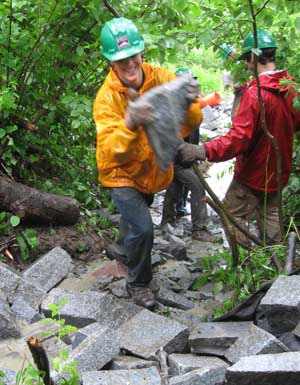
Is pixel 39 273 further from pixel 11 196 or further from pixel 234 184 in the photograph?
pixel 234 184

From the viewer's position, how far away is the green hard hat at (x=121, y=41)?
14.6 feet

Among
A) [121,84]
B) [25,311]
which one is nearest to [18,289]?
[25,311]

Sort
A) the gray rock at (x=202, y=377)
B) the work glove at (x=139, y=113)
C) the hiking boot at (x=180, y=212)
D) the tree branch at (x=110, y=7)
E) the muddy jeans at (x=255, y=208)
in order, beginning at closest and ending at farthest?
the gray rock at (x=202, y=377) < the work glove at (x=139, y=113) < the tree branch at (x=110, y=7) < the muddy jeans at (x=255, y=208) < the hiking boot at (x=180, y=212)

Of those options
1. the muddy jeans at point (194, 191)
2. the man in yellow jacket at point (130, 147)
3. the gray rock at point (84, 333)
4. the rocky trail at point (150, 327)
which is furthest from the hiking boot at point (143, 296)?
the muddy jeans at point (194, 191)

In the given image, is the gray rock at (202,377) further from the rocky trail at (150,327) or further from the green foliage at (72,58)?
the green foliage at (72,58)

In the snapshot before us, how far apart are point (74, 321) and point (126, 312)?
40cm

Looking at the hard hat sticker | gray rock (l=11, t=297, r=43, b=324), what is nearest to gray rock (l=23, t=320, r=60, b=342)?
gray rock (l=11, t=297, r=43, b=324)

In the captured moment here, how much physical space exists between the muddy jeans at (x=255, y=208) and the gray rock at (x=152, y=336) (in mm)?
1253

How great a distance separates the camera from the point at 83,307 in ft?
15.8

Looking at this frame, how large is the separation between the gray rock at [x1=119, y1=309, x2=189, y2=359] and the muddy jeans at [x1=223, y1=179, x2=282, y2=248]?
125cm

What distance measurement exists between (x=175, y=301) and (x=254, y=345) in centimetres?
155

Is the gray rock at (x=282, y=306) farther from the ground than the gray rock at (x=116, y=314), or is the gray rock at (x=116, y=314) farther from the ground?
the gray rock at (x=282, y=306)

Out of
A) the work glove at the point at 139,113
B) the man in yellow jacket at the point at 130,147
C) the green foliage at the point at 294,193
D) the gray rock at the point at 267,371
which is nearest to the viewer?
the gray rock at the point at 267,371

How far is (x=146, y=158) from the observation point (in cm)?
466
